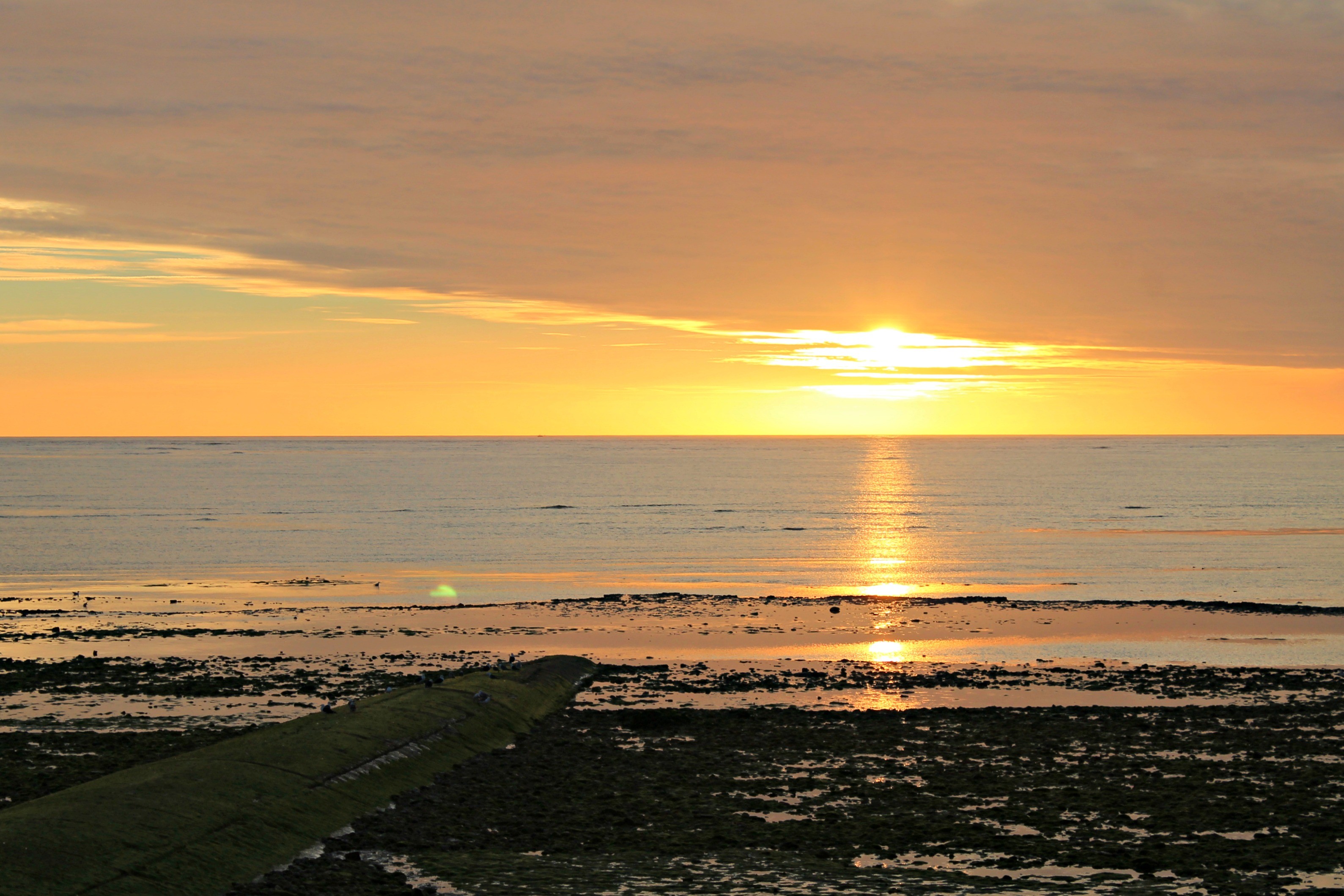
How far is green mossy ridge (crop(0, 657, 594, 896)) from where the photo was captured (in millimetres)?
15461

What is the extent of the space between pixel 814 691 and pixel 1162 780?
1179 cm

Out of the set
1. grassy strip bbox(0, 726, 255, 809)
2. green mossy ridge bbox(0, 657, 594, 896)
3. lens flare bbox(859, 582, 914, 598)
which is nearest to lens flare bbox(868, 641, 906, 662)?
lens flare bbox(859, 582, 914, 598)

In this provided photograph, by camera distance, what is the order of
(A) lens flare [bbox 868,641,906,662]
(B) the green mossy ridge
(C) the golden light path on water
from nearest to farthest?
(B) the green mossy ridge, (A) lens flare [bbox 868,641,906,662], (C) the golden light path on water

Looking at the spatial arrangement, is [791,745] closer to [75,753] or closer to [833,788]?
[833,788]

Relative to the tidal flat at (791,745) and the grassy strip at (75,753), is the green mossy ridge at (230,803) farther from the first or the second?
the grassy strip at (75,753)

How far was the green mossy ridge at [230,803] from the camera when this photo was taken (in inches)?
609

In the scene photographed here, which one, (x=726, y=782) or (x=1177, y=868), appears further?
(x=726, y=782)

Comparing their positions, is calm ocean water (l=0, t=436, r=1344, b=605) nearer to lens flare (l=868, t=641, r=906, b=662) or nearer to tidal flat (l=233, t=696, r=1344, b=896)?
lens flare (l=868, t=641, r=906, b=662)

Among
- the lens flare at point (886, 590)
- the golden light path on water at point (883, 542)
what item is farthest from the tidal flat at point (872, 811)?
the golden light path on water at point (883, 542)

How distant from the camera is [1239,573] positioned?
65.8 m

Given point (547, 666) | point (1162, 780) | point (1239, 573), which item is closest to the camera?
point (1162, 780)

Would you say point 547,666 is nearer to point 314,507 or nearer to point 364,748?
point 364,748

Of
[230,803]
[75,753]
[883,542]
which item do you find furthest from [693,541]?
[230,803]

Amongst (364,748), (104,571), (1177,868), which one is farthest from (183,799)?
(104,571)
